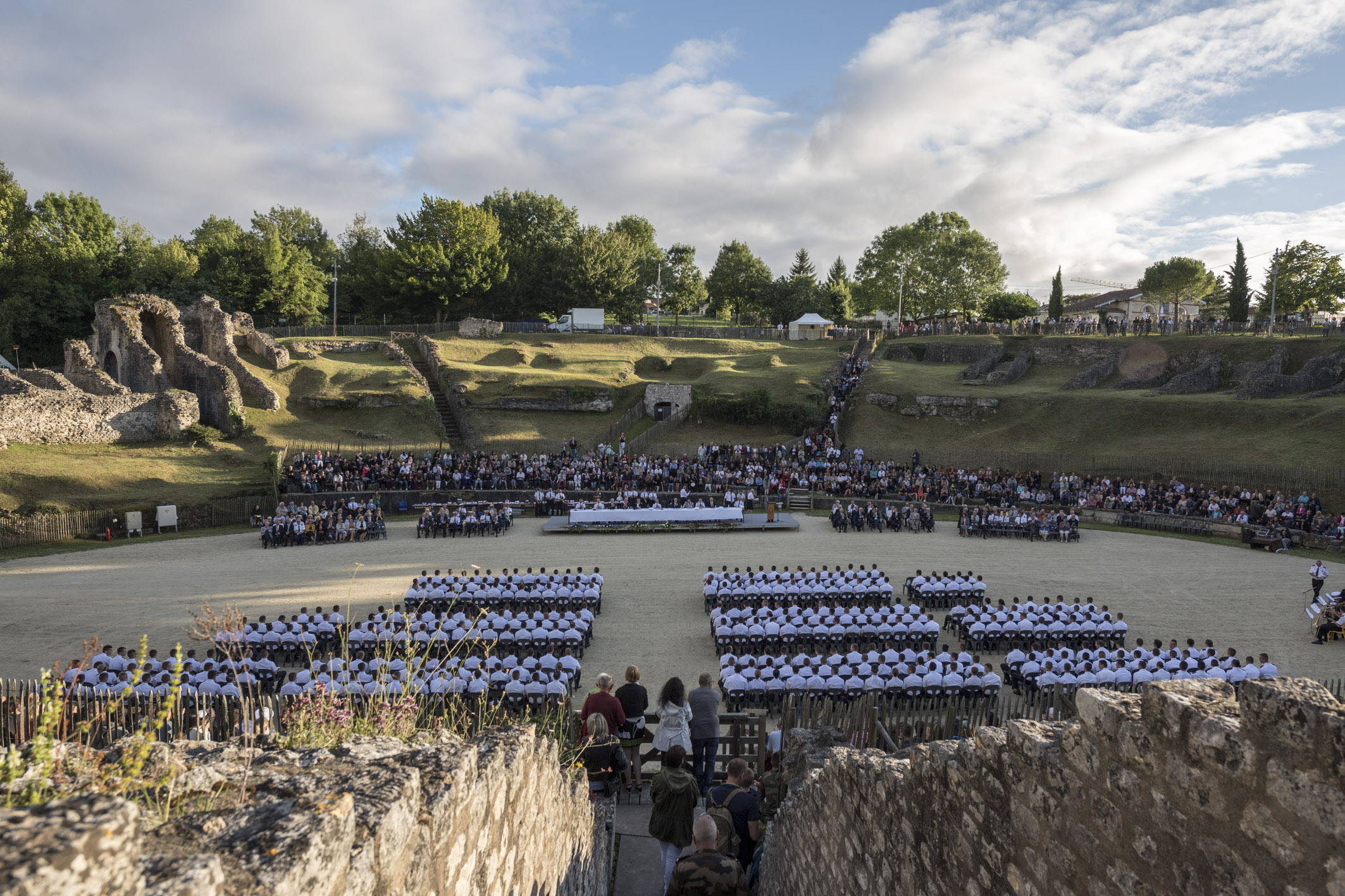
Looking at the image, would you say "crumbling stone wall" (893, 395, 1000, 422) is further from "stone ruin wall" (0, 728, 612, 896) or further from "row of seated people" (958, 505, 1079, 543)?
"stone ruin wall" (0, 728, 612, 896)

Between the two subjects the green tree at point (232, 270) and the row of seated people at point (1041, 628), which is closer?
the row of seated people at point (1041, 628)

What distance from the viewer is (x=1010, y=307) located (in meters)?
67.3

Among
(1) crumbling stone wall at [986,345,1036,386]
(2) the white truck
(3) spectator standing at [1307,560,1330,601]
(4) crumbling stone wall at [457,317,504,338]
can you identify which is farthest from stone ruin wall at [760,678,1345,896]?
(2) the white truck

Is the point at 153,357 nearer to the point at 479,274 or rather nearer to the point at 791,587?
the point at 479,274

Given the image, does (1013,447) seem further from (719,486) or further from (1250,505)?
(719,486)

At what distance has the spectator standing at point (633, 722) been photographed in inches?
387

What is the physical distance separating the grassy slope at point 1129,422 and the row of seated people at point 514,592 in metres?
25.6

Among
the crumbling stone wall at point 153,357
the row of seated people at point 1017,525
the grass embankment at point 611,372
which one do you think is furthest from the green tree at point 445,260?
the row of seated people at point 1017,525

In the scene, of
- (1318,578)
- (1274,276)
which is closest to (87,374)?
(1318,578)

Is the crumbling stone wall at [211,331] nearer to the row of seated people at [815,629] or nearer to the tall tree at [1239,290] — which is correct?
the row of seated people at [815,629]

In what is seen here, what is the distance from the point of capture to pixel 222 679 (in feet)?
41.7

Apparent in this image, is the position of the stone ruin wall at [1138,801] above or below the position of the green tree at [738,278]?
below

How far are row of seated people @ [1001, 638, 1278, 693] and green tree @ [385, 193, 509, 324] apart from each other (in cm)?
5735

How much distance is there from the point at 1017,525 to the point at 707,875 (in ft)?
83.4
